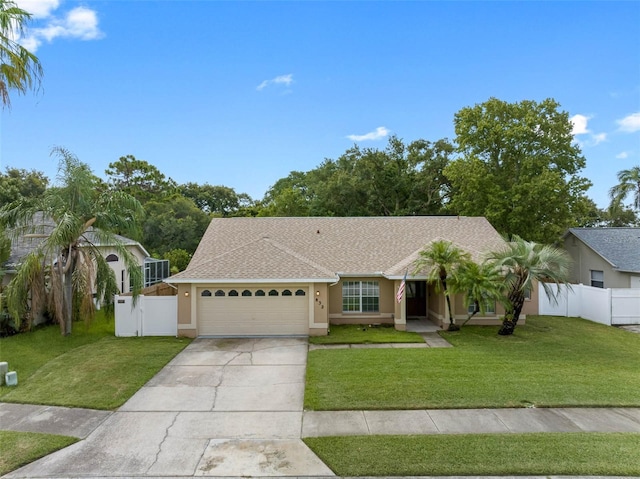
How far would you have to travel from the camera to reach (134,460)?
5.78 m

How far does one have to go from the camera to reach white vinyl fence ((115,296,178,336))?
1405cm

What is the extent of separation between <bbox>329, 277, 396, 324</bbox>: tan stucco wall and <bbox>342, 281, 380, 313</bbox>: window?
0.16 m

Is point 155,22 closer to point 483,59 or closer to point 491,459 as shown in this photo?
point 483,59

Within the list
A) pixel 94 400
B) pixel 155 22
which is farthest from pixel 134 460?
pixel 155 22

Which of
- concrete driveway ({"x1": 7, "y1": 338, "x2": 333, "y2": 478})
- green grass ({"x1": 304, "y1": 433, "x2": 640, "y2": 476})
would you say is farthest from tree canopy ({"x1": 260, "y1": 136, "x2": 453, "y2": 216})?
green grass ({"x1": 304, "y1": 433, "x2": 640, "y2": 476})

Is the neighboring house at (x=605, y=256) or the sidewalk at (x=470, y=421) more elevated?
the neighboring house at (x=605, y=256)

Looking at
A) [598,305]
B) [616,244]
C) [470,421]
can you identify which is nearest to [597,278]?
[616,244]

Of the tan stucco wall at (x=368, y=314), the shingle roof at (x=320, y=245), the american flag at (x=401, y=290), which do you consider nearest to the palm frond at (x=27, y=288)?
the shingle roof at (x=320, y=245)

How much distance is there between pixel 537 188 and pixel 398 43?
11739 mm

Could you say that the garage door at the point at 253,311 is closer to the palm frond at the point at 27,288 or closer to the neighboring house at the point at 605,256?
the palm frond at the point at 27,288

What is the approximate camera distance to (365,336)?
1377cm

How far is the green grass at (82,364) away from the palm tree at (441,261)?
30.5 feet

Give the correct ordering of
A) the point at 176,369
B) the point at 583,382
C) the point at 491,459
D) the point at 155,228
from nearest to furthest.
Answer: the point at 491,459 < the point at 583,382 < the point at 176,369 < the point at 155,228

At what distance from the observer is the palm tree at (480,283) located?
504 inches
